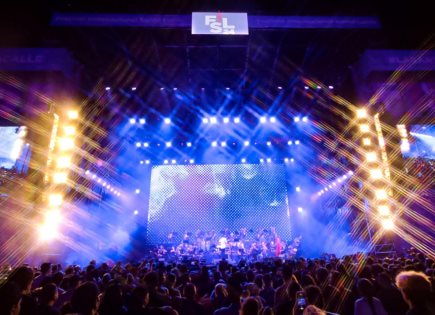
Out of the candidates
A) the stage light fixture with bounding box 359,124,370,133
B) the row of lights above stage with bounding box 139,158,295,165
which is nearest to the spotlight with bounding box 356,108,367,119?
the stage light fixture with bounding box 359,124,370,133

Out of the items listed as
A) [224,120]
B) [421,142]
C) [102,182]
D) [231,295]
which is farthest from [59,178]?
[421,142]

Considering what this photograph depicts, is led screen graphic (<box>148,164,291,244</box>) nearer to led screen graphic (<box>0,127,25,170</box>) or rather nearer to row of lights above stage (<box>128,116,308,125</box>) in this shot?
row of lights above stage (<box>128,116,308,125</box>)

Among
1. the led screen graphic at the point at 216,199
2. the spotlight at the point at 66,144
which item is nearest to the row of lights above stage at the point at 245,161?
the led screen graphic at the point at 216,199

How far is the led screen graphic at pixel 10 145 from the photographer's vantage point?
9898 mm

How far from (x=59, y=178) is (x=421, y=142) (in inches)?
525

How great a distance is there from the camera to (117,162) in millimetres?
17156

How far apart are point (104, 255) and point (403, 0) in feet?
54.0

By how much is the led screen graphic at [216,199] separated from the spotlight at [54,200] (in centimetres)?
926

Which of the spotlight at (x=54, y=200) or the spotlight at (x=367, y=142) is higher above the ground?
the spotlight at (x=367, y=142)

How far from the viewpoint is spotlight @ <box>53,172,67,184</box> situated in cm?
957

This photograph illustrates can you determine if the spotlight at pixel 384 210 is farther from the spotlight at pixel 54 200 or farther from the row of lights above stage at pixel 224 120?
the spotlight at pixel 54 200

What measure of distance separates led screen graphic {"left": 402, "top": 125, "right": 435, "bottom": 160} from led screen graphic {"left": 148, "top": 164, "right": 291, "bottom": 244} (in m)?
8.76

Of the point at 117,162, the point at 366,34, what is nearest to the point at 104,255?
the point at 117,162

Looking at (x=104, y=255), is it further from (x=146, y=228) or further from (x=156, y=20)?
(x=156, y=20)
